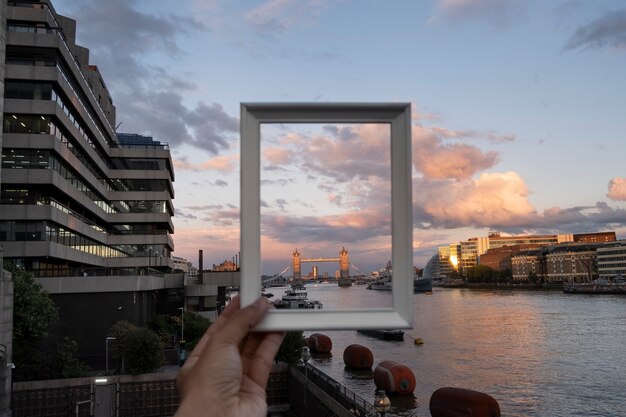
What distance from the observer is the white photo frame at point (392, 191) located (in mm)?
2607

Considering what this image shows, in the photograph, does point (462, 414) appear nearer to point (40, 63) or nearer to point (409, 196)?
point (409, 196)

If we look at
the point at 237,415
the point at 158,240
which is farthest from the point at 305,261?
the point at 158,240

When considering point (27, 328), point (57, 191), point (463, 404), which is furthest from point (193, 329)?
point (463, 404)

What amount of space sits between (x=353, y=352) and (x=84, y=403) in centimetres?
2950

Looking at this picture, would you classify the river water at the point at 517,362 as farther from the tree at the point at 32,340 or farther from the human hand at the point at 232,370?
the human hand at the point at 232,370

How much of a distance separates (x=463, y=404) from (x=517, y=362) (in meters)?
25.2

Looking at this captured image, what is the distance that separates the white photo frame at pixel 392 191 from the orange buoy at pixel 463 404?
98.4 ft

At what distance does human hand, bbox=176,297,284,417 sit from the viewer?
7.71 feet

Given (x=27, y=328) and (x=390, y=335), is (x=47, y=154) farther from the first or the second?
(x=390, y=335)

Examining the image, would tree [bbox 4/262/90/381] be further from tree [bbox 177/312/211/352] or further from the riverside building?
tree [bbox 177/312/211/352]

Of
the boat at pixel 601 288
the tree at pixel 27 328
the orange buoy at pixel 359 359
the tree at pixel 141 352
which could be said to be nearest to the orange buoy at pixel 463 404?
the tree at pixel 141 352

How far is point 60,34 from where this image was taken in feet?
158

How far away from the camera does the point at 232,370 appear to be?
2.42 meters

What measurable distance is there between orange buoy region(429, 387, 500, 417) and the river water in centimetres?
412
